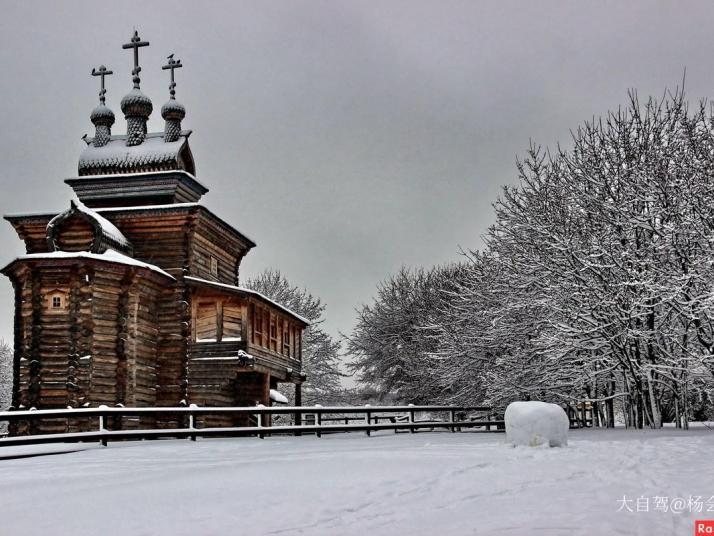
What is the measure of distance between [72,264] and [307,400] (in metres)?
31.0

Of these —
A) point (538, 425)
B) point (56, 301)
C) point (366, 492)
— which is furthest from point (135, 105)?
point (366, 492)

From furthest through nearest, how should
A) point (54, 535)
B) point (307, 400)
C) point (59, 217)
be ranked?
point (307, 400) → point (59, 217) → point (54, 535)

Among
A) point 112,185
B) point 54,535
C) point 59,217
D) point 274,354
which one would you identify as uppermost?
point 112,185

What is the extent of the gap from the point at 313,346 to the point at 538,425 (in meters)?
42.0

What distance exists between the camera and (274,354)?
35.8 m

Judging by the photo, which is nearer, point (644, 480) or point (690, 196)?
point (644, 480)

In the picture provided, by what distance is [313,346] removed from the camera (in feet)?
191

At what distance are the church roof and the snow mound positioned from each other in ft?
79.2

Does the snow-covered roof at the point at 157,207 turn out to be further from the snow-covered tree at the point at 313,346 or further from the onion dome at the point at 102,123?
the snow-covered tree at the point at 313,346

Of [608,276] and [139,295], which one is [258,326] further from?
[608,276]

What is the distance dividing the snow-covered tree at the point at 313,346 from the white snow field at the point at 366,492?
40345mm

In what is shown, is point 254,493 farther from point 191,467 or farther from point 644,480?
point 644,480

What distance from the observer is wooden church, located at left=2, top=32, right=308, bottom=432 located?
2897 cm

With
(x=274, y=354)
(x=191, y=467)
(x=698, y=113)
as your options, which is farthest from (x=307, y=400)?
(x=191, y=467)
